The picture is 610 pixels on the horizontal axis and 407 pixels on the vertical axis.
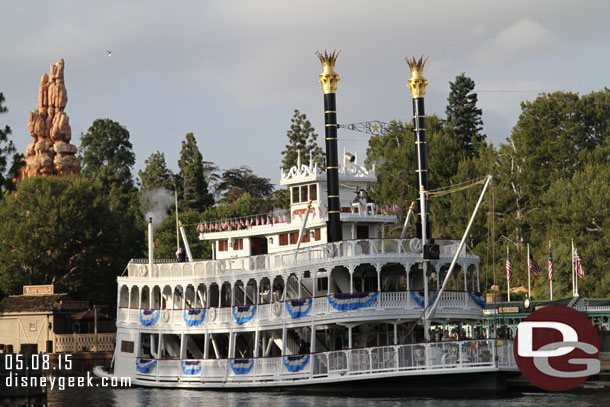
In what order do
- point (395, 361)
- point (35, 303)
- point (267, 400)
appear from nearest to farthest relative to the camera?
point (395, 361) → point (267, 400) → point (35, 303)

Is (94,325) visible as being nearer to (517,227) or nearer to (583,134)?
(517,227)

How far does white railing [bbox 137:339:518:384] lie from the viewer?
37344 millimetres

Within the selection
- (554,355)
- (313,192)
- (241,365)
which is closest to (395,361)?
(554,355)

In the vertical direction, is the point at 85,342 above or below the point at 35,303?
below

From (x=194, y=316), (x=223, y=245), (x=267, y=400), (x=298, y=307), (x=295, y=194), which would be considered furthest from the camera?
(x=223, y=245)

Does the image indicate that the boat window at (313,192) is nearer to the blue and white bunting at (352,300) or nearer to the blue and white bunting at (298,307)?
the blue and white bunting at (298,307)

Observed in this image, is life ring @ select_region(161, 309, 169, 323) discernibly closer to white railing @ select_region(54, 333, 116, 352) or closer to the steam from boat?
white railing @ select_region(54, 333, 116, 352)

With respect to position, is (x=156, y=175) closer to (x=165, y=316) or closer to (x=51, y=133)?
(x=51, y=133)

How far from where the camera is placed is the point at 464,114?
3647 inches

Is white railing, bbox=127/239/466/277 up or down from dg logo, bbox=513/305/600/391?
up

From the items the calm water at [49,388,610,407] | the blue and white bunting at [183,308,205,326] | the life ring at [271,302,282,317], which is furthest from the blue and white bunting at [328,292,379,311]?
the blue and white bunting at [183,308,205,326]

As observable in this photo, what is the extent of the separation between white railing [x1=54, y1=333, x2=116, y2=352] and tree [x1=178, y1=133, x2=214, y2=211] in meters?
39.1

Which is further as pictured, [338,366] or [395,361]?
[338,366]

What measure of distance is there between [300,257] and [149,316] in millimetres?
9118
